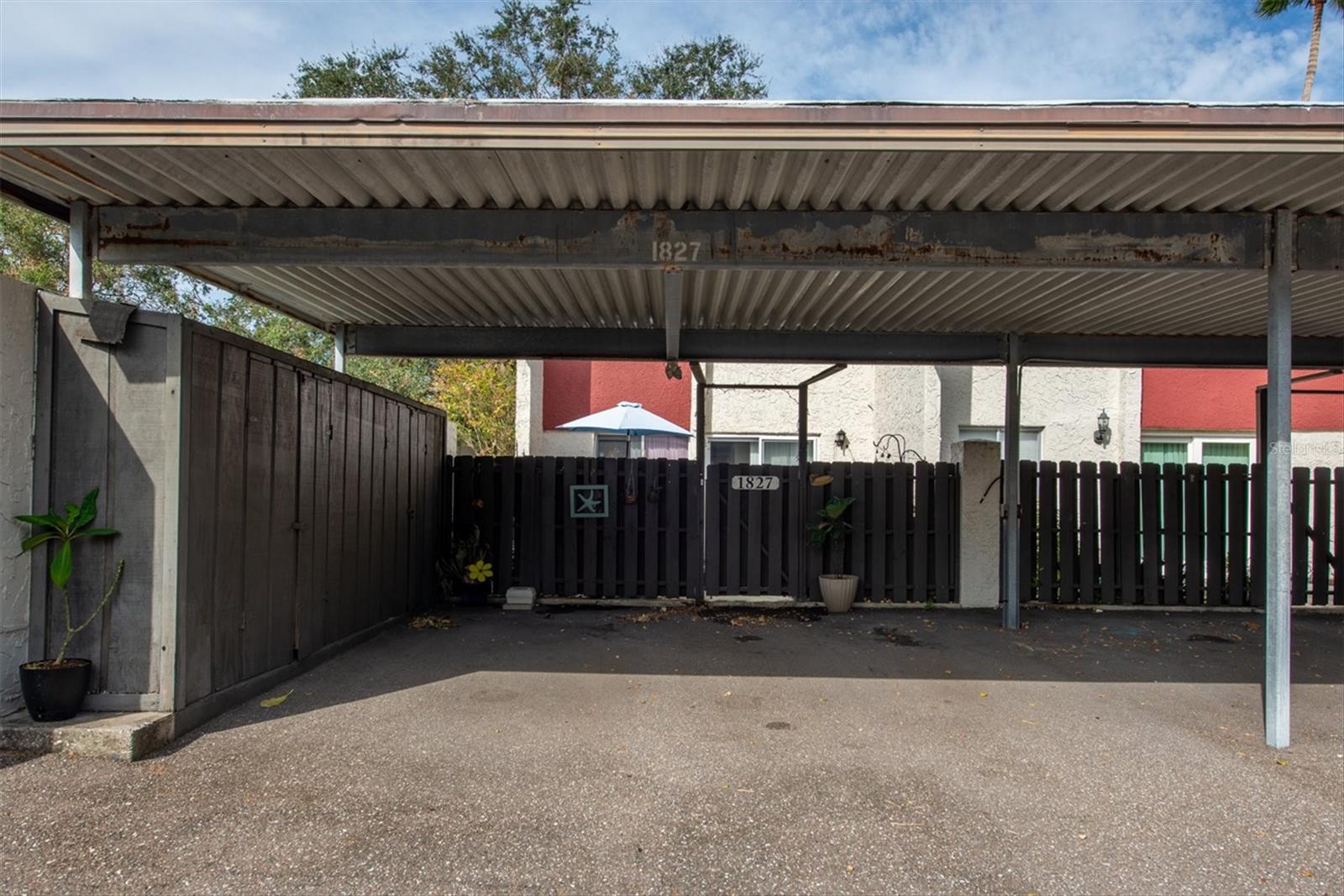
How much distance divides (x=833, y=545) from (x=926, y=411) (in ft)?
15.2

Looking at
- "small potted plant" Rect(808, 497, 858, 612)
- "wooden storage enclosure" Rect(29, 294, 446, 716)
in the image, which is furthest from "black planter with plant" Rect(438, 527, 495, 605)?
"small potted plant" Rect(808, 497, 858, 612)

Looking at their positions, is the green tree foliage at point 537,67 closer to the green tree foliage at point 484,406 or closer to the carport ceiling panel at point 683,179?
the green tree foliage at point 484,406

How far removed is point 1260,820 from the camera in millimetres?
3549

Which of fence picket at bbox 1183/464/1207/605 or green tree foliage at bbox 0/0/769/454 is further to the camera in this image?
green tree foliage at bbox 0/0/769/454

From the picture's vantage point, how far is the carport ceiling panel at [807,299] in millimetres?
6227

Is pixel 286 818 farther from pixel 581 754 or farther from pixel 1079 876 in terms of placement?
pixel 1079 876

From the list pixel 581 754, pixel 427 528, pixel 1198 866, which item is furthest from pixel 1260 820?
pixel 427 528

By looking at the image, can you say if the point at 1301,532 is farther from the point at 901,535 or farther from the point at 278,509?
the point at 278,509

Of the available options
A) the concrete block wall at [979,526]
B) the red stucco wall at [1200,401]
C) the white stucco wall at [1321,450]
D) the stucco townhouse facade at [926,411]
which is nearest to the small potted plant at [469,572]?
the stucco townhouse facade at [926,411]

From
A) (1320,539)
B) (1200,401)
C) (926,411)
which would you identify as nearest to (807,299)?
(926,411)

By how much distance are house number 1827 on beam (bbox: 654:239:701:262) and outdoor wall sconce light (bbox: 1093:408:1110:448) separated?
10.8m

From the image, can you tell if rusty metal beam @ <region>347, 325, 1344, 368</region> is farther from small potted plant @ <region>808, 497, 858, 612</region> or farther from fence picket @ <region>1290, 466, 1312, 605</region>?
small potted plant @ <region>808, 497, 858, 612</region>

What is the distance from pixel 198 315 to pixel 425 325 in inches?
602

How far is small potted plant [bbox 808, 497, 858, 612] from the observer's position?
880 centimetres
